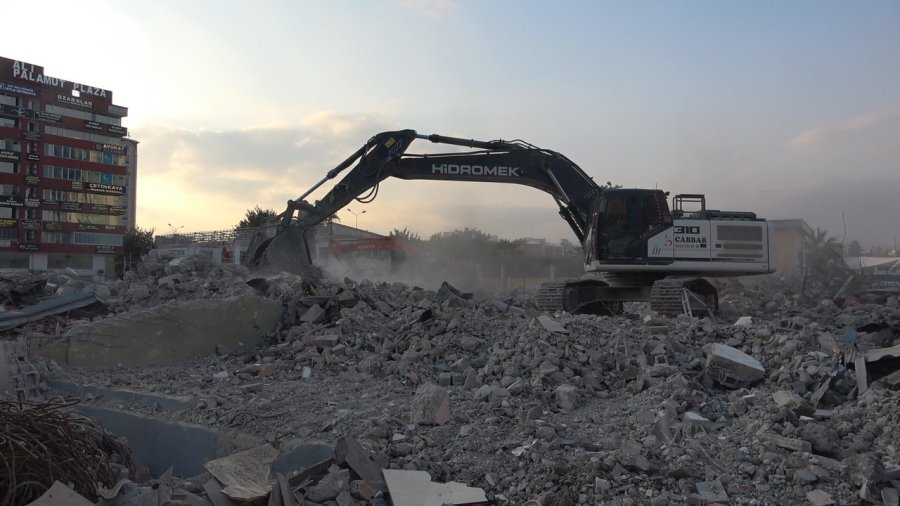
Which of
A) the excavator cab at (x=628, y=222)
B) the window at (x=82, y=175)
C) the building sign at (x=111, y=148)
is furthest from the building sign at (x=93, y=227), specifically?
the excavator cab at (x=628, y=222)

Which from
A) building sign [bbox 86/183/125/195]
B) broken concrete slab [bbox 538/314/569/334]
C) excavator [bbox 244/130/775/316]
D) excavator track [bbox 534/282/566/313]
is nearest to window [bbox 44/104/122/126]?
building sign [bbox 86/183/125/195]

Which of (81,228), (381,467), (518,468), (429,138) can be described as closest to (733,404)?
(518,468)

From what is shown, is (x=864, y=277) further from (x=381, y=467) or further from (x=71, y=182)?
(x=71, y=182)

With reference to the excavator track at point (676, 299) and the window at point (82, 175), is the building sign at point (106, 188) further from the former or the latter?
the excavator track at point (676, 299)

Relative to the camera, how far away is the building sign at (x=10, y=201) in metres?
55.6

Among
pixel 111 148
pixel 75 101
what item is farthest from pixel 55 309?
pixel 75 101

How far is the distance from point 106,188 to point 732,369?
6586 centimetres

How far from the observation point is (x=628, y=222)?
11812 mm

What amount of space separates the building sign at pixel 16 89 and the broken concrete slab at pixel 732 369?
66.3m

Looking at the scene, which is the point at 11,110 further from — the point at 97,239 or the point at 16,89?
the point at 97,239

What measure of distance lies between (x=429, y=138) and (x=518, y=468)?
8.83 m

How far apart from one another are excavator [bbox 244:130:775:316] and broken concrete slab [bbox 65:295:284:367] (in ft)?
6.21

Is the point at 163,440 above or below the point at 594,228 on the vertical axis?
below

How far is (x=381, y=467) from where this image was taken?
4.77 m
